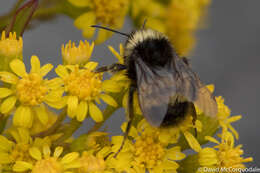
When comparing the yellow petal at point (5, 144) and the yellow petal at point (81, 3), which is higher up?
the yellow petal at point (81, 3)

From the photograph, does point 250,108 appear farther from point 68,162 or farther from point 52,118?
point 68,162

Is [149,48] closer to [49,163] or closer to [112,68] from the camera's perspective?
[112,68]

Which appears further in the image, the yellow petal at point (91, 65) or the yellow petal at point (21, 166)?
the yellow petal at point (91, 65)

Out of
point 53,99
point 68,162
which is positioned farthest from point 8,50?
point 68,162

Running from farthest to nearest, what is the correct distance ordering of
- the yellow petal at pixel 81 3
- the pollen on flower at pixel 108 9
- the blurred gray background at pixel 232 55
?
1. the blurred gray background at pixel 232 55
2. the pollen on flower at pixel 108 9
3. the yellow petal at pixel 81 3

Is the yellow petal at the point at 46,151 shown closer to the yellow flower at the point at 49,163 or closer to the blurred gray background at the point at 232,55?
the yellow flower at the point at 49,163

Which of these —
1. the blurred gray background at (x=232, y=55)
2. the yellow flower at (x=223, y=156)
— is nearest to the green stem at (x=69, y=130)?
the yellow flower at (x=223, y=156)
